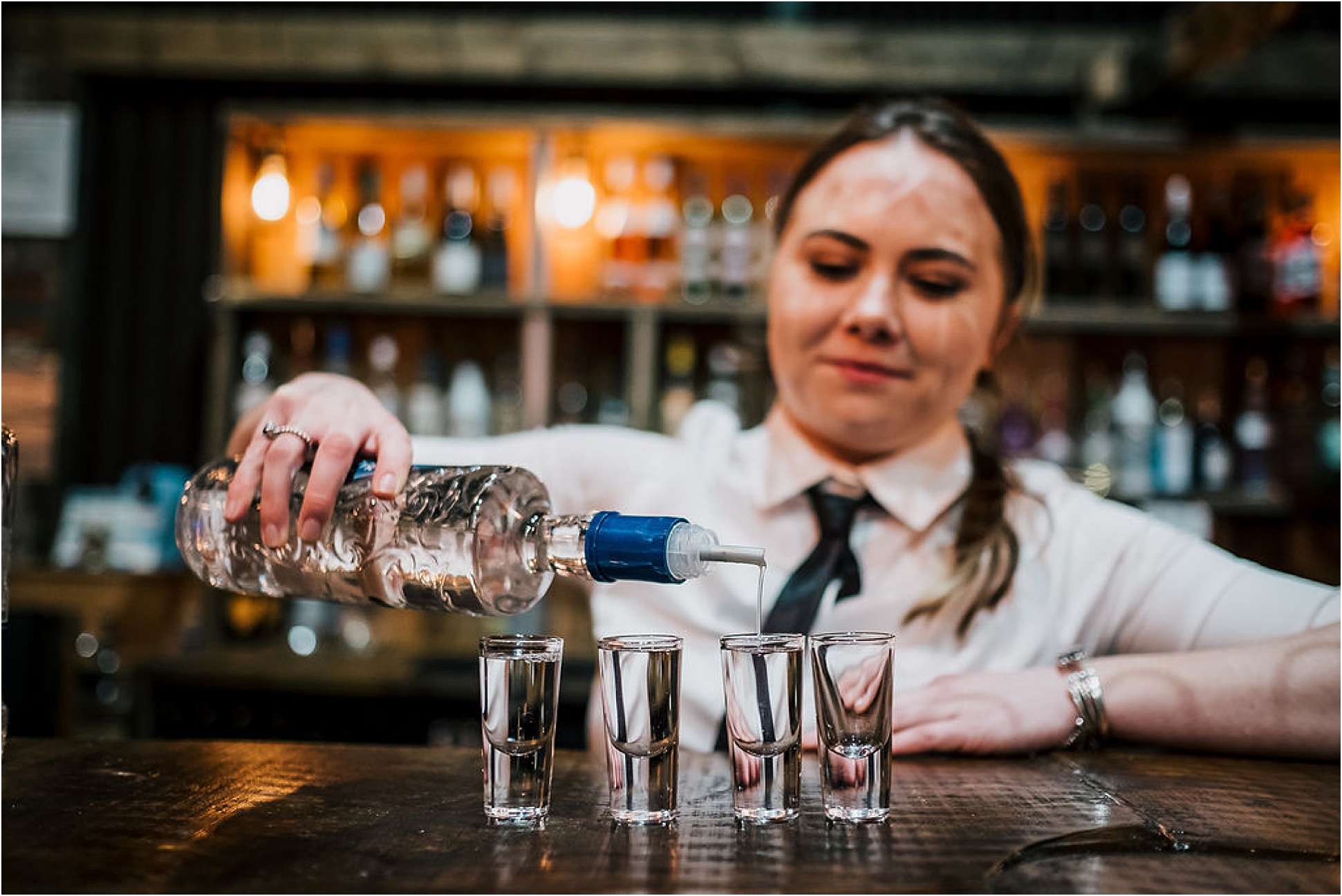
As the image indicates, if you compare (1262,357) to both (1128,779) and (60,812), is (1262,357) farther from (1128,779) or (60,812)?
(60,812)

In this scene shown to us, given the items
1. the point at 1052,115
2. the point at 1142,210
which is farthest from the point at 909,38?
Answer: the point at 1142,210

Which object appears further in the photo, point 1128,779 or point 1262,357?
point 1262,357

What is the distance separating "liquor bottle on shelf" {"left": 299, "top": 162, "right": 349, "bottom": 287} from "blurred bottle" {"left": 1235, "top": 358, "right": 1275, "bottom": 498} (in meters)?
2.29

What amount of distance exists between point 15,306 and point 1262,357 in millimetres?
3303

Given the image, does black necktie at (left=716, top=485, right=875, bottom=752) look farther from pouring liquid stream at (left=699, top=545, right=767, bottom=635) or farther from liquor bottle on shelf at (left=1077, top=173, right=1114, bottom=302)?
liquor bottle on shelf at (left=1077, top=173, right=1114, bottom=302)

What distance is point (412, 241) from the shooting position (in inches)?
118

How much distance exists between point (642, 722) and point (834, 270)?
0.66m

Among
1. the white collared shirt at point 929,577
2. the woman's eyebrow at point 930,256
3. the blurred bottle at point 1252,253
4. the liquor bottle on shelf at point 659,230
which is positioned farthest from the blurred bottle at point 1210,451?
the woman's eyebrow at point 930,256

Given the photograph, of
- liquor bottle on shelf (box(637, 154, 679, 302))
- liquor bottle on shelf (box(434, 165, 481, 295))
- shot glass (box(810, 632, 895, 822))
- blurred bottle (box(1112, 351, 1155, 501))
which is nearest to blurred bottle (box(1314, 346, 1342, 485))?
→ blurred bottle (box(1112, 351, 1155, 501))

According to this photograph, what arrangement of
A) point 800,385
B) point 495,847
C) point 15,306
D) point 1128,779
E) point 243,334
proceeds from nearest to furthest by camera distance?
point 495,847 < point 1128,779 < point 800,385 < point 243,334 < point 15,306

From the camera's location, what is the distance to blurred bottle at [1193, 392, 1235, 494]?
2.87m

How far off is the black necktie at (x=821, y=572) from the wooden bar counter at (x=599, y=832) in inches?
8.5

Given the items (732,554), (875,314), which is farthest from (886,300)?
(732,554)

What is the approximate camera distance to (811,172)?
1340 mm
